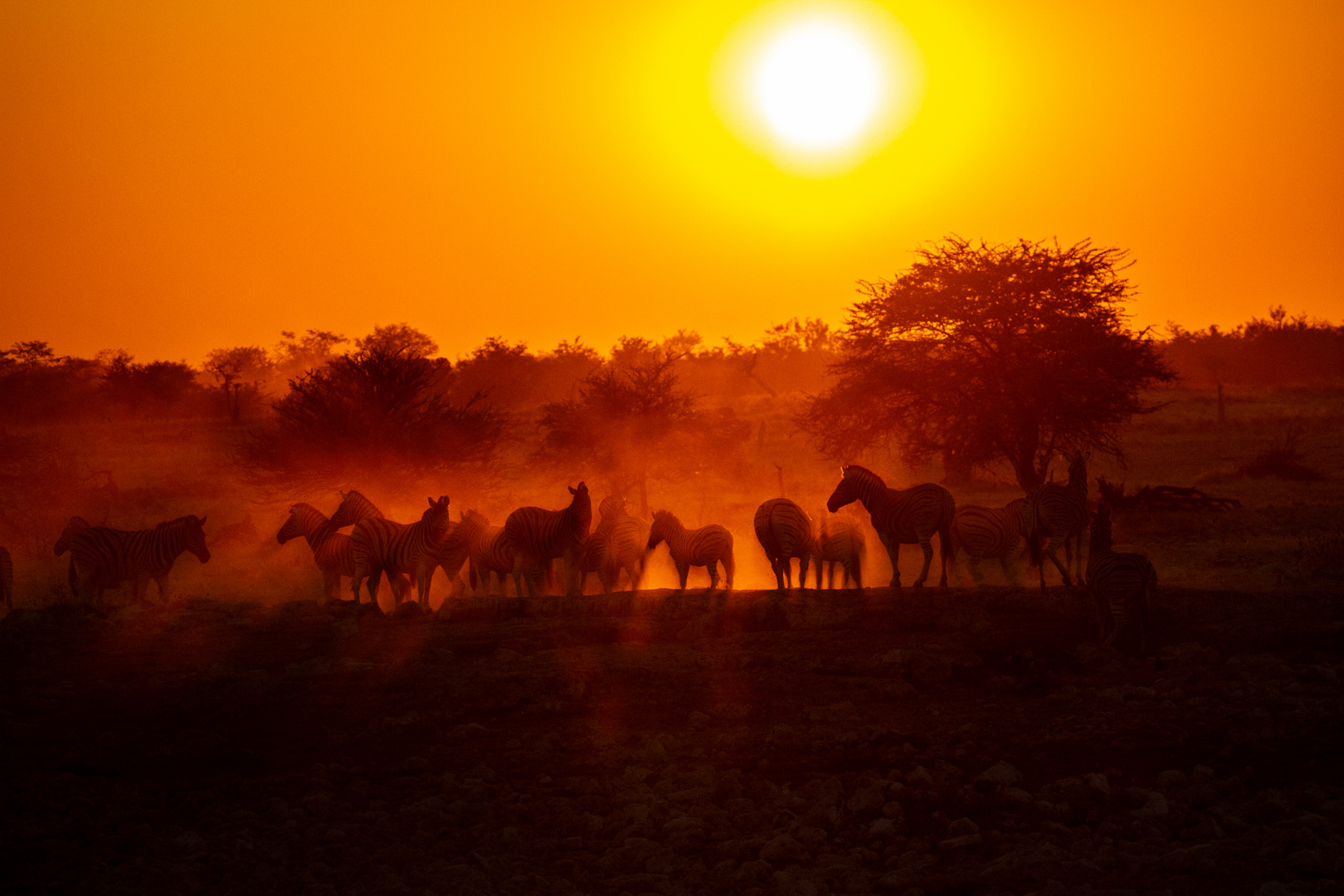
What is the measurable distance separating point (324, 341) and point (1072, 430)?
8891cm

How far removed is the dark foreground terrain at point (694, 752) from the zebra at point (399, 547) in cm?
330

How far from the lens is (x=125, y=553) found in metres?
16.1

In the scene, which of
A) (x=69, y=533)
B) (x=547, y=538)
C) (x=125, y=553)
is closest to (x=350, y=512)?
(x=125, y=553)

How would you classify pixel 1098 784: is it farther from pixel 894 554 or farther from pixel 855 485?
pixel 855 485

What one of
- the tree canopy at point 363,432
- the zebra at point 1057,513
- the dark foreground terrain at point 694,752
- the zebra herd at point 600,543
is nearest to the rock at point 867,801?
→ the dark foreground terrain at point 694,752

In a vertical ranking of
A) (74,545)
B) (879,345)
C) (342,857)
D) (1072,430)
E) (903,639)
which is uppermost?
(879,345)

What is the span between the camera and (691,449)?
31109 millimetres

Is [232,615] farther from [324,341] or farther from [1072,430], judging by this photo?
[324,341]

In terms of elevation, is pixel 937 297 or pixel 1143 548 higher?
pixel 937 297

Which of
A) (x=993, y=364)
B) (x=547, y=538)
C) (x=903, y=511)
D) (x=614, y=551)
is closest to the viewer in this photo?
(x=903, y=511)

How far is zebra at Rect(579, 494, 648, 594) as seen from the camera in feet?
51.8

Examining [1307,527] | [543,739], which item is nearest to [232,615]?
[543,739]

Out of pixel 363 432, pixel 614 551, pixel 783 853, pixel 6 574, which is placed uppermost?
pixel 363 432

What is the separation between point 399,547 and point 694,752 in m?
8.12
